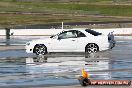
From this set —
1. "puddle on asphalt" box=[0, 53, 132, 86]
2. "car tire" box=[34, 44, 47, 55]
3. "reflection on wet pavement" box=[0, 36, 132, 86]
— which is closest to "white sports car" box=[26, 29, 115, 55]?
"car tire" box=[34, 44, 47, 55]

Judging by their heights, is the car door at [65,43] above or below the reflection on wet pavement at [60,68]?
above

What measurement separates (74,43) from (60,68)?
281 inches

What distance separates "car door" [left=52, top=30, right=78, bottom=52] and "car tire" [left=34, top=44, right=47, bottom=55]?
51 cm

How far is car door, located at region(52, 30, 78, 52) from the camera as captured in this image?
27416 mm

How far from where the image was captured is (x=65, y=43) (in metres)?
27.5

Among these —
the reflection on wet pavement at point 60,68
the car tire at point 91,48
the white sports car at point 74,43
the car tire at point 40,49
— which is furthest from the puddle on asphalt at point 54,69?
the car tire at point 91,48

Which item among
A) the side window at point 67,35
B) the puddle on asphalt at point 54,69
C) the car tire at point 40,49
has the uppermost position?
the side window at point 67,35

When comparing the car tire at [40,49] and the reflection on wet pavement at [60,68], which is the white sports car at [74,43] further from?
the reflection on wet pavement at [60,68]

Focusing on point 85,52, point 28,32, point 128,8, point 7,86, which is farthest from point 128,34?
point 128,8

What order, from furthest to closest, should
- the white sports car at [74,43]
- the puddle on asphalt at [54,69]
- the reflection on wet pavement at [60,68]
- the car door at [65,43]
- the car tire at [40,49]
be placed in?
the car tire at [40,49]
the car door at [65,43]
the white sports car at [74,43]
the reflection on wet pavement at [60,68]
the puddle on asphalt at [54,69]

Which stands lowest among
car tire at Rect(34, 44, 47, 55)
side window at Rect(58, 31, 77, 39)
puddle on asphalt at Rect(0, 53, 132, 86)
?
puddle on asphalt at Rect(0, 53, 132, 86)

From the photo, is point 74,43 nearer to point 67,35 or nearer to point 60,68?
point 67,35

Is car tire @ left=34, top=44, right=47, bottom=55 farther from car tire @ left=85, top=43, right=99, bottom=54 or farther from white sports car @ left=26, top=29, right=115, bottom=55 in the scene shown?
car tire @ left=85, top=43, right=99, bottom=54

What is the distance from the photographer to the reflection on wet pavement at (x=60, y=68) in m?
17.0
